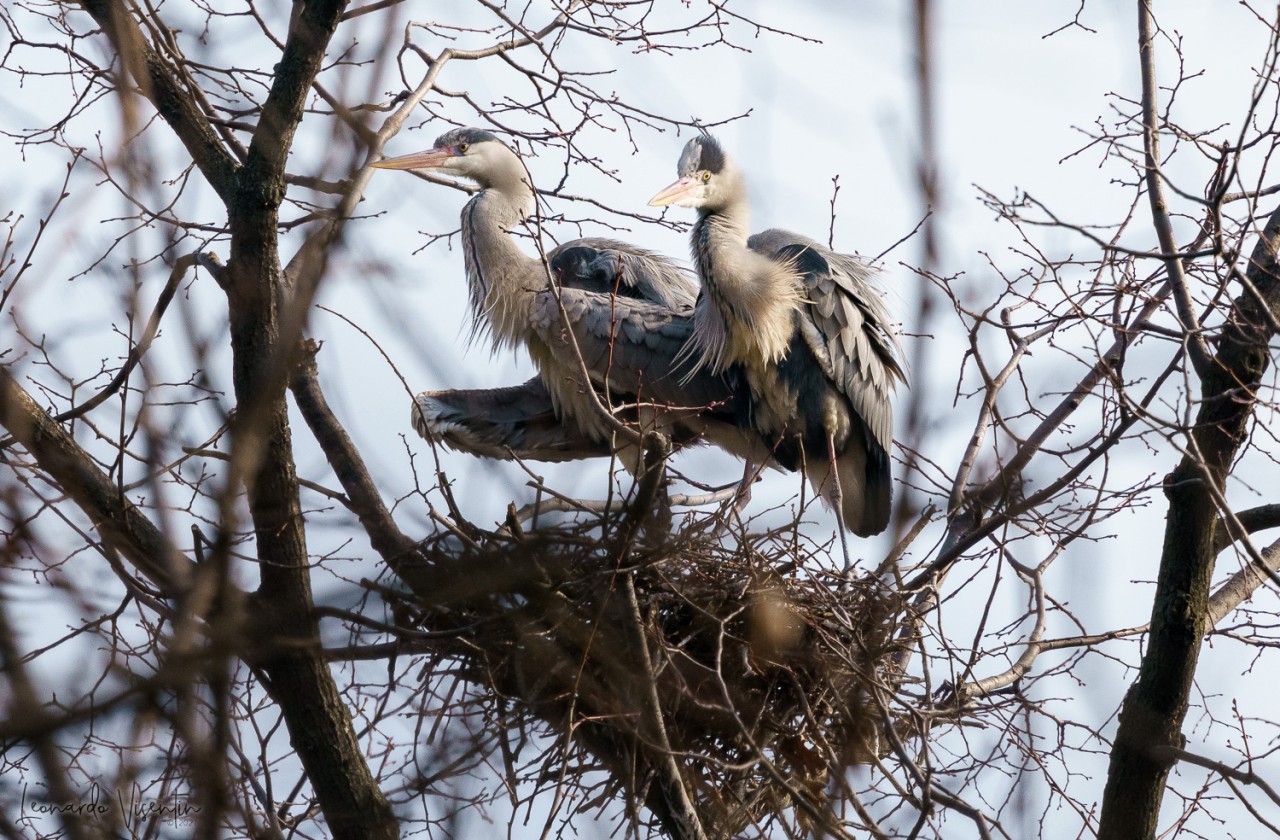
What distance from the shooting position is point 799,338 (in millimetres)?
5855

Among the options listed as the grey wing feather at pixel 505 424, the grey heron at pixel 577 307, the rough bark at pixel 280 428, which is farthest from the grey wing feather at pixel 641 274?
the rough bark at pixel 280 428

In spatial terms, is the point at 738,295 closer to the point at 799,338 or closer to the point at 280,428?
the point at 799,338

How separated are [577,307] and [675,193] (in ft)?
2.11

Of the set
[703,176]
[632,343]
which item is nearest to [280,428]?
[632,343]

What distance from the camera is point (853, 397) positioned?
5.79 meters

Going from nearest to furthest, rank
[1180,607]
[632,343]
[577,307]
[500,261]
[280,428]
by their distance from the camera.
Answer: [280,428] < [1180,607] < [577,307] < [632,343] < [500,261]

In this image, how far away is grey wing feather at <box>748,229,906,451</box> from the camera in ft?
18.8

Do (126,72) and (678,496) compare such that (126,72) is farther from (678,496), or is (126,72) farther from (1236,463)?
(678,496)

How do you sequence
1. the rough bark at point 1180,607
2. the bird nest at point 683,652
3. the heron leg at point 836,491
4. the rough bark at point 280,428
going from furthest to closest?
the heron leg at point 836,491 → the rough bark at point 1180,607 → the bird nest at point 683,652 → the rough bark at point 280,428

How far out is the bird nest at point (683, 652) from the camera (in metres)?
3.33

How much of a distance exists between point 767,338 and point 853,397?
45 cm

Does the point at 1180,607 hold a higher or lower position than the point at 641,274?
lower

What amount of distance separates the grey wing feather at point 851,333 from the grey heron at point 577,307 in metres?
0.53

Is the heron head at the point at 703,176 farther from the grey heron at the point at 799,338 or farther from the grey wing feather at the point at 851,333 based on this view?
the grey wing feather at the point at 851,333
